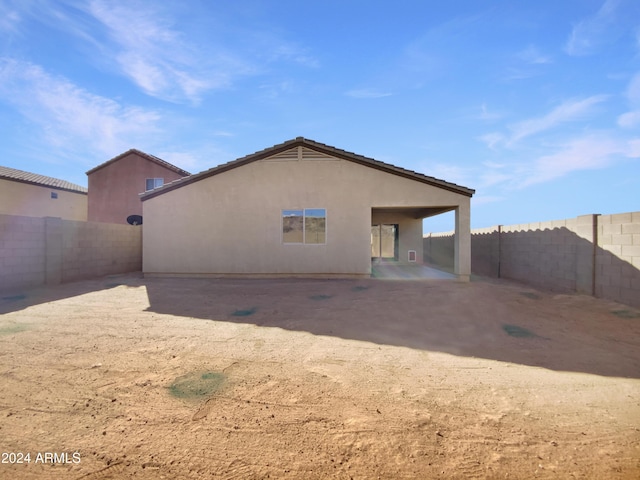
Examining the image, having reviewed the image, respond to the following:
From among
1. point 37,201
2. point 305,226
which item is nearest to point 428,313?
point 305,226

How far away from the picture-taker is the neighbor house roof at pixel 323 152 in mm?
10789

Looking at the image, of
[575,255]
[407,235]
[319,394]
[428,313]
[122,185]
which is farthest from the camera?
[122,185]

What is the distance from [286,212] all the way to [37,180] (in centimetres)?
2025

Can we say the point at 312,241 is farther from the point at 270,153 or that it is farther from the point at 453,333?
the point at 453,333

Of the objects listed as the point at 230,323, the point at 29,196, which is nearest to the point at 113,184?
the point at 29,196

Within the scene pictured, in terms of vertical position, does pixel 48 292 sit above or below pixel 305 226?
below

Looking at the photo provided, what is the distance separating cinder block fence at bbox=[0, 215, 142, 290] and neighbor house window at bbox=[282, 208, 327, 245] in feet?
23.8

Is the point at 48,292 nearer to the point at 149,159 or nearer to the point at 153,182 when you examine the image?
the point at 153,182

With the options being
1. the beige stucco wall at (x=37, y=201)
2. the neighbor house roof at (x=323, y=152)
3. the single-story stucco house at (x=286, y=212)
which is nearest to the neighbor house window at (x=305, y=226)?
the single-story stucco house at (x=286, y=212)

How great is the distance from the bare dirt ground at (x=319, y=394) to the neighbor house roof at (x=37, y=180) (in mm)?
17935

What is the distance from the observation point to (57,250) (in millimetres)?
10430

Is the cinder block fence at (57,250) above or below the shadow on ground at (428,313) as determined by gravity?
above

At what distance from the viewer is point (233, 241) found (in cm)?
1153

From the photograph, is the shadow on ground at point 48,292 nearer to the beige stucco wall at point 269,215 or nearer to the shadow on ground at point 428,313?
the shadow on ground at point 428,313
